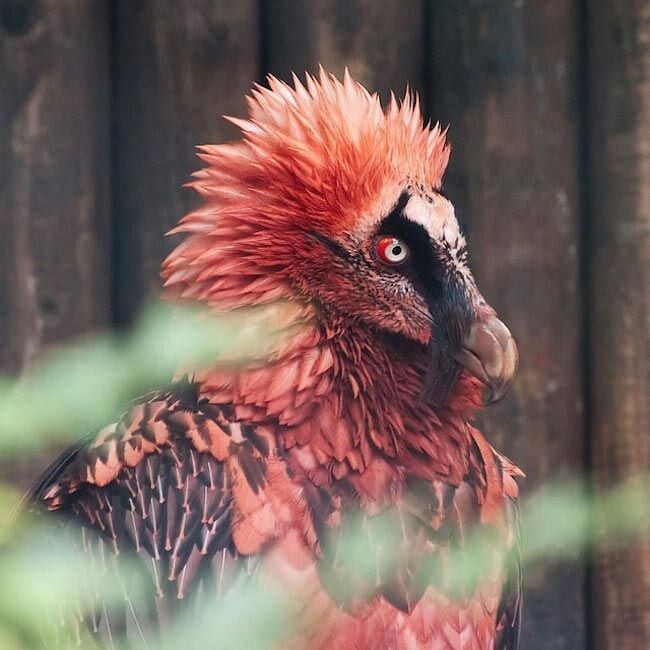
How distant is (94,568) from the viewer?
3.83 ft

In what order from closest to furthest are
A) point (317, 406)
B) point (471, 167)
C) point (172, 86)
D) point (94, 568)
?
point (94, 568), point (317, 406), point (172, 86), point (471, 167)

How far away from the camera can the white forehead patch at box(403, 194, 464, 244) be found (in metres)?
1.21

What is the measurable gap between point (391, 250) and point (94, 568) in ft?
1.47

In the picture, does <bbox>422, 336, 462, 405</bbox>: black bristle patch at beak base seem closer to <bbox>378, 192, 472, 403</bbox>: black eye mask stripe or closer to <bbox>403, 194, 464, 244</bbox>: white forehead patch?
<bbox>378, 192, 472, 403</bbox>: black eye mask stripe

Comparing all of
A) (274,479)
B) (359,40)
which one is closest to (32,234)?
(359,40)

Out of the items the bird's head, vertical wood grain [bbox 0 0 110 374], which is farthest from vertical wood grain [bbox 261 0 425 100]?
the bird's head

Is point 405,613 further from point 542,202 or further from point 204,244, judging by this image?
point 542,202

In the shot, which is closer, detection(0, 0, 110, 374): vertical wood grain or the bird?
the bird

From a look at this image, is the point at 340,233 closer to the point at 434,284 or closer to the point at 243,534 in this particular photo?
the point at 434,284

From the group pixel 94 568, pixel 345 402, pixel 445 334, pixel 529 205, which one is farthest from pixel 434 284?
pixel 529 205

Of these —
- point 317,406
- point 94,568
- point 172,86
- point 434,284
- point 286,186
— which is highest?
point 172,86

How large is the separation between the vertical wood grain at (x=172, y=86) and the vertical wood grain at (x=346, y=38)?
3 cm

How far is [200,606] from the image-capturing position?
116 cm

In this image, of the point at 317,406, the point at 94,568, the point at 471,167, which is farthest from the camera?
the point at 471,167
